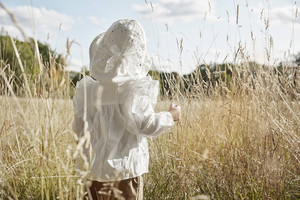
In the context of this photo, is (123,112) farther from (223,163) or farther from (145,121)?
(223,163)

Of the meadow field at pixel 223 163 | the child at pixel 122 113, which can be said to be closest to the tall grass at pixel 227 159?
the meadow field at pixel 223 163

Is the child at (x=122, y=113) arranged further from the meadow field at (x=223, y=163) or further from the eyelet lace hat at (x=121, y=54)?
the meadow field at (x=223, y=163)

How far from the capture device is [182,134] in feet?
6.72

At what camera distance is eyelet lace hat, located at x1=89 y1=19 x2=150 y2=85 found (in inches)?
60.7

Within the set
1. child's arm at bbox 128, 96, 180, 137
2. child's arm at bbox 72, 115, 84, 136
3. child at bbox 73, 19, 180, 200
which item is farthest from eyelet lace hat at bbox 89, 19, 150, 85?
child's arm at bbox 72, 115, 84, 136

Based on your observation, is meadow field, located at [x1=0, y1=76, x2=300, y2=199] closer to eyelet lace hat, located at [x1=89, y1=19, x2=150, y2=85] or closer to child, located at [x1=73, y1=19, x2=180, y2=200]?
child, located at [x1=73, y1=19, x2=180, y2=200]

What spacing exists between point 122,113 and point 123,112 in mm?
19

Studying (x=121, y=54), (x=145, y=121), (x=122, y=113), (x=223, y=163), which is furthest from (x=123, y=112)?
(x=223, y=163)

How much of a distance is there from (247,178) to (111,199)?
80cm

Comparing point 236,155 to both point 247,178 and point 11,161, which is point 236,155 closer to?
point 247,178

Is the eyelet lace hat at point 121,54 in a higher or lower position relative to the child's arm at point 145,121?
higher

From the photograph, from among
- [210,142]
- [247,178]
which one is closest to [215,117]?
[210,142]

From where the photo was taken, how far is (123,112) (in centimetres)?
150

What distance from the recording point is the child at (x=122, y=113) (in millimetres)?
1472
